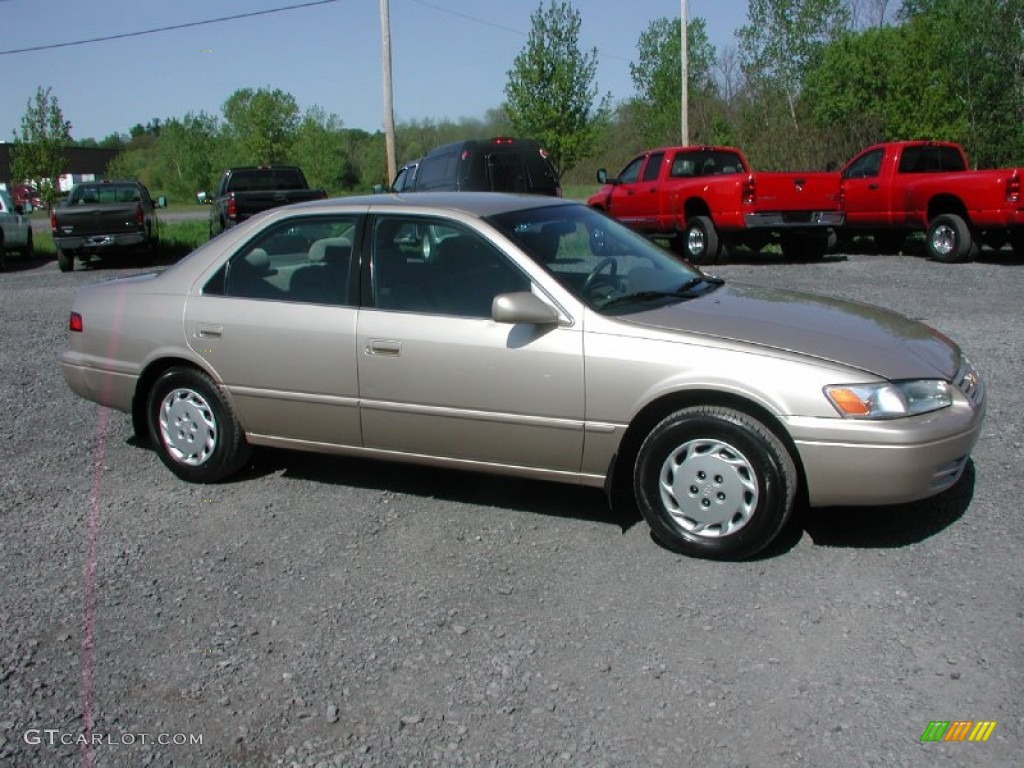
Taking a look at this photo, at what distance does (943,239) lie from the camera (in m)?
15.6

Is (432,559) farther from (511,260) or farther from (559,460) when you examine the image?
(511,260)

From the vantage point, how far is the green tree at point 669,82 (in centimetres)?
4225

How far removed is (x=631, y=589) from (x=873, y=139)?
26190 mm

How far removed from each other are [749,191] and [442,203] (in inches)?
436

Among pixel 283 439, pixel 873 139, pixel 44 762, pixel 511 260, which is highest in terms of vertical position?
pixel 873 139

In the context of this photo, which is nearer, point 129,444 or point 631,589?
point 631,589

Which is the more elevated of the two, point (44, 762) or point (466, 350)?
A: point (466, 350)

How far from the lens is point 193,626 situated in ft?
12.8

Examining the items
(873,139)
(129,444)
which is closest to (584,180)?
(873,139)

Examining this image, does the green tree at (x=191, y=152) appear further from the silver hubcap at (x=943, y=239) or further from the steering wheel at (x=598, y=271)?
the steering wheel at (x=598, y=271)

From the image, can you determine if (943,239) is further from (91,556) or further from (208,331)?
A: (91,556)

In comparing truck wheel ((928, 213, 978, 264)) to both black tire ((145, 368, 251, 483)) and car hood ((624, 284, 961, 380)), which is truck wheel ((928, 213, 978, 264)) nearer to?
car hood ((624, 284, 961, 380))

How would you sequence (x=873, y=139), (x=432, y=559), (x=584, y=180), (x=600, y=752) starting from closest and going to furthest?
(x=600, y=752)
(x=432, y=559)
(x=873, y=139)
(x=584, y=180)

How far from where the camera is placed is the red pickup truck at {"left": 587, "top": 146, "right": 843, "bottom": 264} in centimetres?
1541
